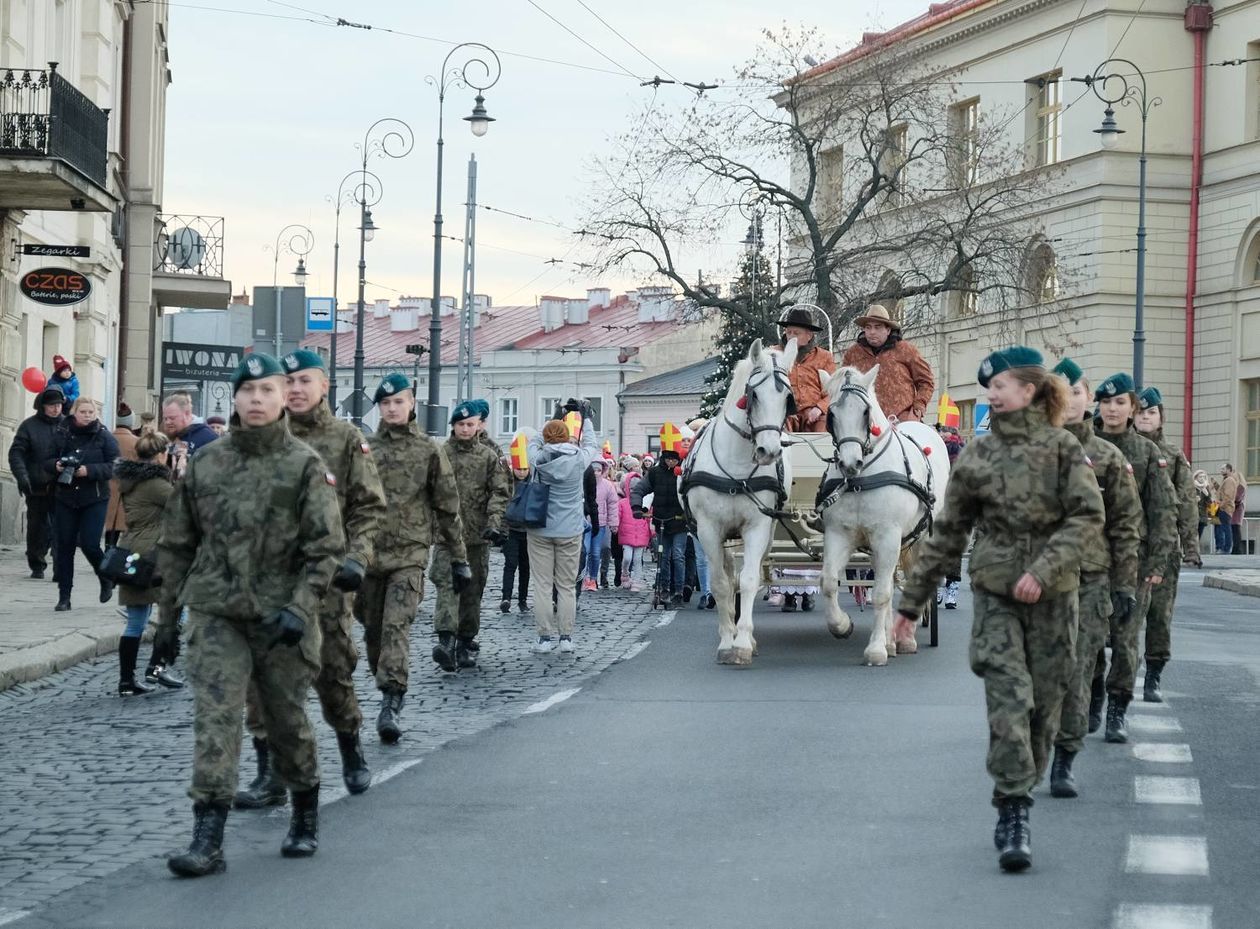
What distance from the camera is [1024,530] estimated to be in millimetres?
7789

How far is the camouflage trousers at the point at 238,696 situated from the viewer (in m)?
7.34

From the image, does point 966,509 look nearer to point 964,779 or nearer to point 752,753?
point 964,779

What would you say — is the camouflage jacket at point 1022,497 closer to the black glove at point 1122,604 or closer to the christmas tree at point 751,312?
the black glove at point 1122,604

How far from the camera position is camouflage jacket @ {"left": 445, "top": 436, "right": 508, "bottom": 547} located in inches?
583

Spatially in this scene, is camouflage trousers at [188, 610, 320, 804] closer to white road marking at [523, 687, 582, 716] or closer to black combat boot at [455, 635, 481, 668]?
white road marking at [523, 687, 582, 716]

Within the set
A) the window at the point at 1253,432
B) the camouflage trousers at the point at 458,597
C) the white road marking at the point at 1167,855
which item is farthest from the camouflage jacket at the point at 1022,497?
the window at the point at 1253,432

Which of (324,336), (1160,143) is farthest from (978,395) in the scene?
(324,336)

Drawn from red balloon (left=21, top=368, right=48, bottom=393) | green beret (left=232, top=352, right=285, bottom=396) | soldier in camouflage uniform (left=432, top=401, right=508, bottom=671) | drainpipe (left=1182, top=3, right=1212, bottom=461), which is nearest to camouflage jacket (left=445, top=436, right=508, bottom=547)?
soldier in camouflage uniform (left=432, top=401, right=508, bottom=671)

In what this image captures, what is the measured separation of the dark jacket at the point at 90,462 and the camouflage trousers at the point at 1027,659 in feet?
37.3

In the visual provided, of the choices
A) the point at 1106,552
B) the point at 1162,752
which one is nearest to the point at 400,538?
the point at 1106,552

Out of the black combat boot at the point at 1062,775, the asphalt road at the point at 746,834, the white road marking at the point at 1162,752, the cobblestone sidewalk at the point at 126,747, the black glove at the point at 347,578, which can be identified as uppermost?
the black glove at the point at 347,578

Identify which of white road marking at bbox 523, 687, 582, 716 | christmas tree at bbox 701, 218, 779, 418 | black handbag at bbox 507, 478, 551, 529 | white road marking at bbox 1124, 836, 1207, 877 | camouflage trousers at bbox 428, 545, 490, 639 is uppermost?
christmas tree at bbox 701, 218, 779, 418

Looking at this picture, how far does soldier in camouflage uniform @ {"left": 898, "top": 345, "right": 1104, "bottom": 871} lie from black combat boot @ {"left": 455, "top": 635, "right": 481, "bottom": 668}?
24.1 feet

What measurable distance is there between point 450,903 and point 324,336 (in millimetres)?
110179
